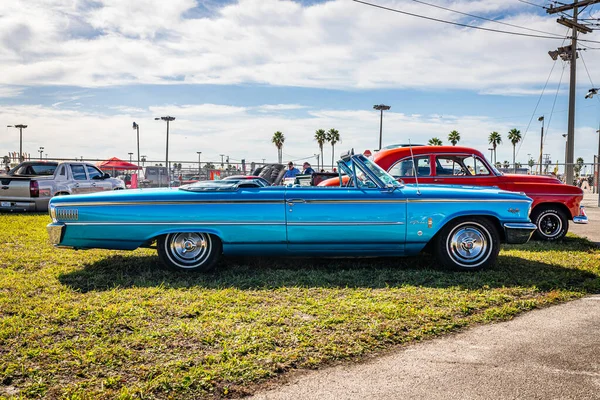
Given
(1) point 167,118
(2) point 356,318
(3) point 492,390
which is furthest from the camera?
(1) point 167,118

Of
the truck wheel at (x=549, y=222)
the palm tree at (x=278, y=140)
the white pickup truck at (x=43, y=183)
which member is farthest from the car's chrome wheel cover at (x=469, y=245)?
the palm tree at (x=278, y=140)

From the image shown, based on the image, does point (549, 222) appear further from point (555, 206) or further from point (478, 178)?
point (478, 178)

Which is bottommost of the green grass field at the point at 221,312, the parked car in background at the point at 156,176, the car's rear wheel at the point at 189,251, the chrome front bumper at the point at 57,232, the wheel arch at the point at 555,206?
the green grass field at the point at 221,312

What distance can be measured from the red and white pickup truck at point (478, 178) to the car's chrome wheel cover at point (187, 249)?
156 inches

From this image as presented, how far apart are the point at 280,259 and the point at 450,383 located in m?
3.71

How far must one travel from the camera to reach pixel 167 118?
42.0 meters

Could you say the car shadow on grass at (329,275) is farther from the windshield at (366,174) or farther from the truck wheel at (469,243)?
the windshield at (366,174)

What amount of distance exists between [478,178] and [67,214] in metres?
6.50

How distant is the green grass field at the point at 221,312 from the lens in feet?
9.86

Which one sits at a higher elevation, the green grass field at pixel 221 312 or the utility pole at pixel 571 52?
the utility pole at pixel 571 52

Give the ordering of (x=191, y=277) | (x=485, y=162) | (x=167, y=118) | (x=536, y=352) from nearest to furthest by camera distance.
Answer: (x=536, y=352) < (x=191, y=277) < (x=485, y=162) < (x=167, y=118)

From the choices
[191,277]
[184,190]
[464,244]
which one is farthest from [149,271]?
[464,244]

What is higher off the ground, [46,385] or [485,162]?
[485,162]

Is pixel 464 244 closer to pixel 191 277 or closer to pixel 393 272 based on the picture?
pixel 393 272
